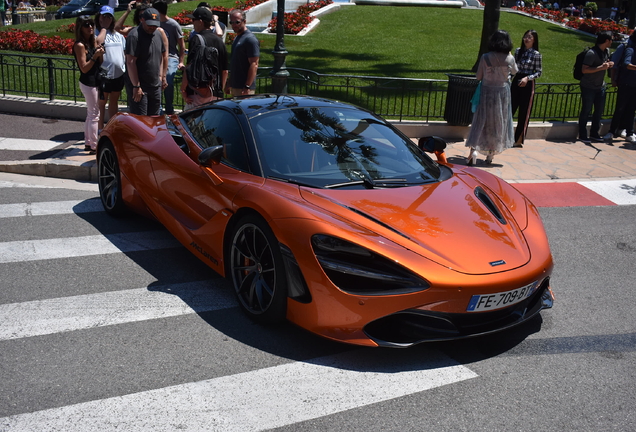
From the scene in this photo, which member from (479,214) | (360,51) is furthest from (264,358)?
(360,51)

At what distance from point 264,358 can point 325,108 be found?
237 cm

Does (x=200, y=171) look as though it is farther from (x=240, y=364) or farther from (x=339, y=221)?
(x=240, y=364)

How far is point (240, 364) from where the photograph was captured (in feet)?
13.2

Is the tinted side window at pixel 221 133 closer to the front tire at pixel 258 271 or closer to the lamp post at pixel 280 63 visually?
the front tire at pixel 258 271

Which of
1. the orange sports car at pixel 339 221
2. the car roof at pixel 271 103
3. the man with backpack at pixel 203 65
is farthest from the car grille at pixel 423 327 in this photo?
the man with backpack at pixel 203 65

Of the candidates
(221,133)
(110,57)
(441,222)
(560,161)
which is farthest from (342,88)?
(441,222)

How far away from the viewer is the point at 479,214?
15.3ft

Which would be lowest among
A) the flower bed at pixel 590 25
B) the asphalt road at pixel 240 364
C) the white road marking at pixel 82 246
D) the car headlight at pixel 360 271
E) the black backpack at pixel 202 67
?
the white road marking at pixel 82 246

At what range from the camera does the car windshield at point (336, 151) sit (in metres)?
4.82

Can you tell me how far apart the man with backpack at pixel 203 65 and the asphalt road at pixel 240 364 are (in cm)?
364

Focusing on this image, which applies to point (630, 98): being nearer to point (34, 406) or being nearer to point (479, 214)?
point (479, 214)

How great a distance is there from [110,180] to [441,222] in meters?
3.74

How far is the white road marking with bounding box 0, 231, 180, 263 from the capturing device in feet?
18.7

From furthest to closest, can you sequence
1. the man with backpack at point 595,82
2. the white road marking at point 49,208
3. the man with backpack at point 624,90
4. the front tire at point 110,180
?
the man with backpack at point 624,90, the man with backpack at point 595,82, the white road marking at point 49,208, the front tire at point 110,180
